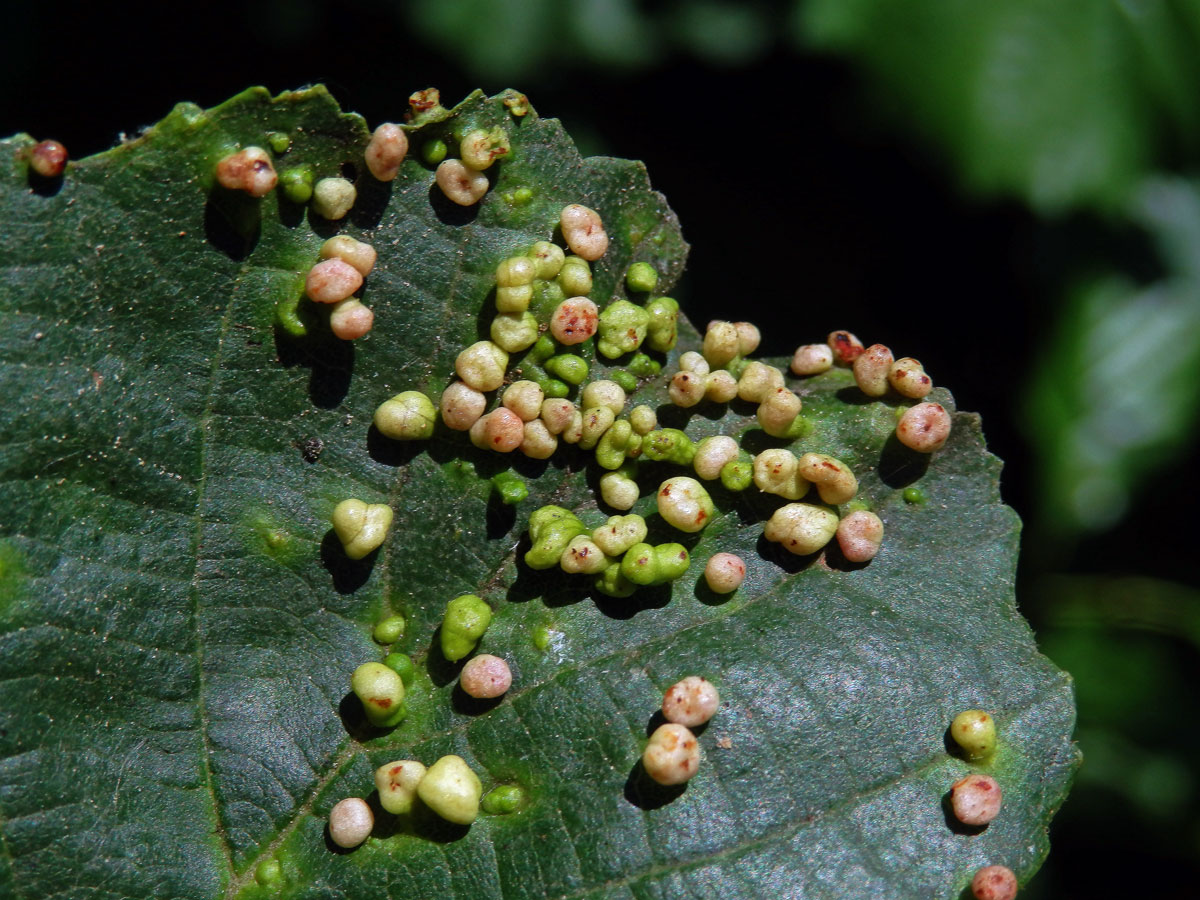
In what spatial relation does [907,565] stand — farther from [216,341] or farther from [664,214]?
[216,341]

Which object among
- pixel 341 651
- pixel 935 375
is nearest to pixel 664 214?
pixel 341 651

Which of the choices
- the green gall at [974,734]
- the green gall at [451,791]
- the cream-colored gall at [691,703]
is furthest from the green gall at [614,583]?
the green gall at [974,734]

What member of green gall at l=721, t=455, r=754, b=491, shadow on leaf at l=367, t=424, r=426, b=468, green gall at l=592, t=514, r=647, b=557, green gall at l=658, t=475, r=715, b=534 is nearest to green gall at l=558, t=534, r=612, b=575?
green gall at l=592, t=514, r=647, b=557

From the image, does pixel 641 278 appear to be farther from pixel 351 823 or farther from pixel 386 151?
pixel 351 823

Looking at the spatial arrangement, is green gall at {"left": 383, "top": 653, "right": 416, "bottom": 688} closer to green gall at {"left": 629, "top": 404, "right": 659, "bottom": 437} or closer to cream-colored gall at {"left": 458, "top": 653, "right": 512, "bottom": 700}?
cream-colored gall at {"left": 458, "top": 653, "right": 512, "bottom": 700}

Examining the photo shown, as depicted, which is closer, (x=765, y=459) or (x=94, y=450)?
(x=94, y=450)

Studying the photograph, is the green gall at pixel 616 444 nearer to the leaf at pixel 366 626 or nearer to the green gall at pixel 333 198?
the leaf at pixel 366 626
